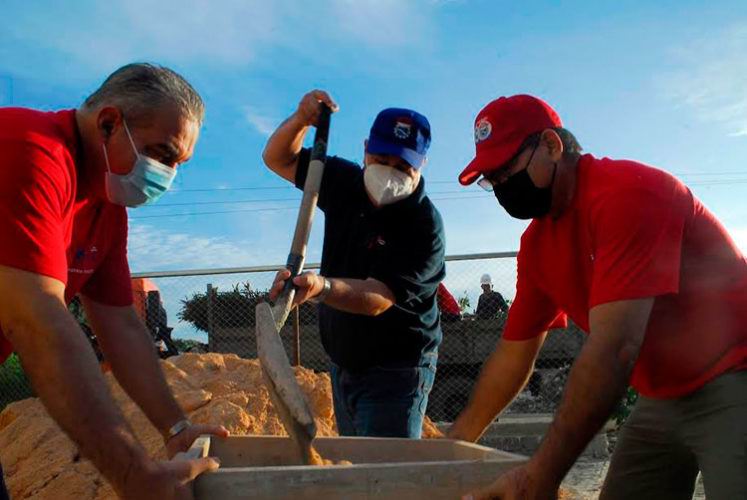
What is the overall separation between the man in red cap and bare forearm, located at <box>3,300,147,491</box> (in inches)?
38.8

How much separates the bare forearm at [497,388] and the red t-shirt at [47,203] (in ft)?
4.71

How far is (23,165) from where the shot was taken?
1.85 meters

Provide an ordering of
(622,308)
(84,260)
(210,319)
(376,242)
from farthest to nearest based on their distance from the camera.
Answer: (210,319)
(376,242)
(84,260)
(622,308)

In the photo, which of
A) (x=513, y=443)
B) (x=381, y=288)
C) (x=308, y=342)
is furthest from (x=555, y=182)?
(x=308, y=342)

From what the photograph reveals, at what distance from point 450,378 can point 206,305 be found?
3207mm

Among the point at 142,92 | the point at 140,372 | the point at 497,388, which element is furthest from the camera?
the point at 497,388

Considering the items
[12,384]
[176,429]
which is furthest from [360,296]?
[12,384]

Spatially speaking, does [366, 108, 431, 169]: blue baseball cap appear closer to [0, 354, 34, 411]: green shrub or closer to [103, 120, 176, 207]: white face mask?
[103, 120, 176, 207]: white face mask

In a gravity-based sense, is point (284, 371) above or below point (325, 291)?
below

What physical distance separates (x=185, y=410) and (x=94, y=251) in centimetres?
299

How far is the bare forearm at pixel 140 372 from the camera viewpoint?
8.26 ft

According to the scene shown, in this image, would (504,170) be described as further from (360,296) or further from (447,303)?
(447,303)

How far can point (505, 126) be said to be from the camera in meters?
2.42

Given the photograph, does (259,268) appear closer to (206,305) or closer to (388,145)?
(206,305)
